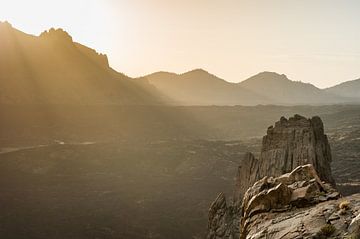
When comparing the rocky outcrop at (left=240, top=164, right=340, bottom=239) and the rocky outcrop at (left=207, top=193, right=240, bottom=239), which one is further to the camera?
the rocky outcrop at (left=207, top=193, right=240, bottom=239)

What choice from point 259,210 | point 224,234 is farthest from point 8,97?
point 259,210

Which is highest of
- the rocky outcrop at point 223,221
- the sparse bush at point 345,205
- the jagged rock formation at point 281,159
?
the sparse bush at point 345,205

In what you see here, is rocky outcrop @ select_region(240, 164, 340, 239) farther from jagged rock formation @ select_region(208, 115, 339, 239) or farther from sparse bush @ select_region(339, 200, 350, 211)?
jagged rock formation @ select_region(208, 115, 339, 239)

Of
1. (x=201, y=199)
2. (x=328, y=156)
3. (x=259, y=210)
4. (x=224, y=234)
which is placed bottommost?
(x=201, y=199)

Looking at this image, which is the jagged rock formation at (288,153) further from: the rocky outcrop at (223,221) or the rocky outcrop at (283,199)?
the rocky outcrop at (283,199)

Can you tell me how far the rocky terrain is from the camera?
11.9 m

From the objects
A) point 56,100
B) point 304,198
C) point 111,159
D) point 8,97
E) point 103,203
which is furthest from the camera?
point 56,100

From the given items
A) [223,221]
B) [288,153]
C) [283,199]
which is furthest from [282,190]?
[288,153]

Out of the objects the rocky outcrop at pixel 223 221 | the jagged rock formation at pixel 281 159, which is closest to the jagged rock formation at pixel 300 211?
the jagged rock formation at pixel 281 159

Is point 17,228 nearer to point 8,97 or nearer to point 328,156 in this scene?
point 328,156

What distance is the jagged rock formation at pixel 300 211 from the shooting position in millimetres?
10750

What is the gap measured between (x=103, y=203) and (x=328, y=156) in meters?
43.0

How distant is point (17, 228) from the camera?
190ft

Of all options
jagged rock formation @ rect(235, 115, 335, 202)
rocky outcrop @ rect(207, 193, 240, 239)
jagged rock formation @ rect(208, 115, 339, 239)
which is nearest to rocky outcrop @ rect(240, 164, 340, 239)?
jagged rock formation @ rect(208, 115, 339, 239)
